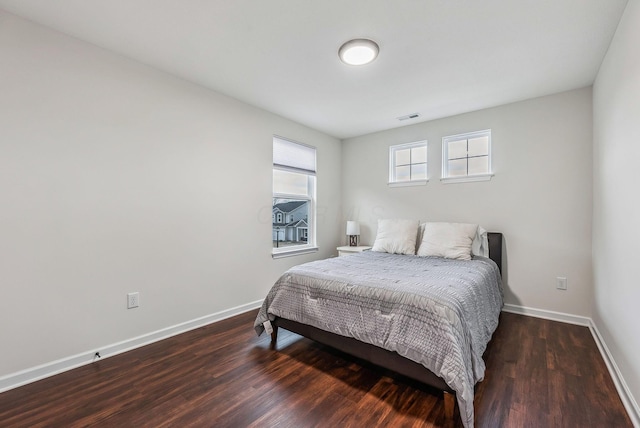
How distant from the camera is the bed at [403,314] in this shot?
5.21ft

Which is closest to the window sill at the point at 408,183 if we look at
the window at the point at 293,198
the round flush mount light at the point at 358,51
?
the window at the point at 293,198

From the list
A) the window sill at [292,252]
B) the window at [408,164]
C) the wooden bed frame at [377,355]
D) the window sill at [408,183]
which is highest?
the window at [408,164]

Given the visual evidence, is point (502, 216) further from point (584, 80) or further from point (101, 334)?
point (101, 334)

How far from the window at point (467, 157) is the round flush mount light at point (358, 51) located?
2.00m

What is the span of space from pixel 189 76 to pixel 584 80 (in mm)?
3795

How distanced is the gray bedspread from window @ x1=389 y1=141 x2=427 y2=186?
1595 millimetres

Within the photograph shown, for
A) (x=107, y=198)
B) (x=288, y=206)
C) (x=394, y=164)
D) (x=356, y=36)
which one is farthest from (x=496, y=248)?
(x=107, y=198)

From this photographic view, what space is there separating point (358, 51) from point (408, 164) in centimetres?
230

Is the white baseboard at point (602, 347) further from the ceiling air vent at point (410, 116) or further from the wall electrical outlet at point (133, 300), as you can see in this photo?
the wall electrical outlet at point (133, 300)

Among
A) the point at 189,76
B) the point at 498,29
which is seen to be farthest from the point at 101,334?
the point at 498,29

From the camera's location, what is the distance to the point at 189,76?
2.70 m

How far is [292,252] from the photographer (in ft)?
13.0

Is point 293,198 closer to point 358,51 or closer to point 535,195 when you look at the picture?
point 358,51

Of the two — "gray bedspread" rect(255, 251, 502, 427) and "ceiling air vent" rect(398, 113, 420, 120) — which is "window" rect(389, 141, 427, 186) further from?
"gray bedspread" rect(255, 251, 502, 427)
